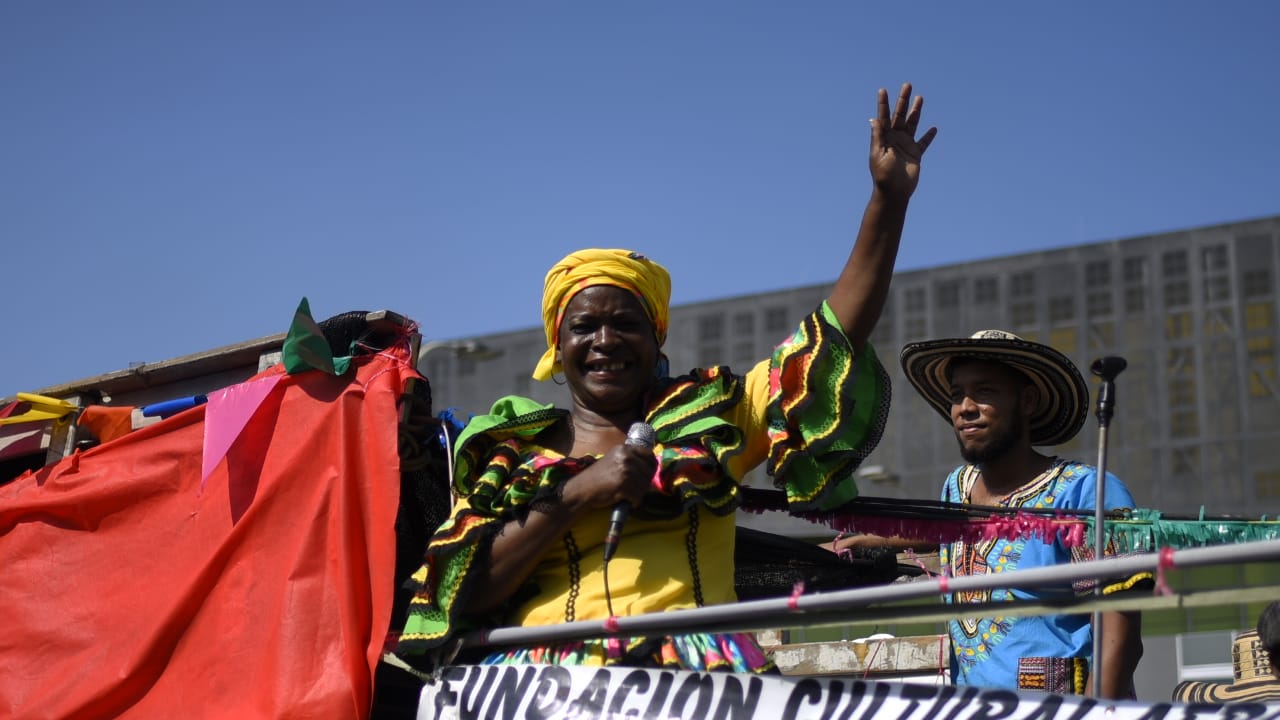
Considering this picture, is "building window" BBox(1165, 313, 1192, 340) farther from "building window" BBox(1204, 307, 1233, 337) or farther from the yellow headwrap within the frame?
the yellow headwrap

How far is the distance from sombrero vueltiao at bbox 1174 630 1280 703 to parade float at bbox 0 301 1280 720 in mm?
1036

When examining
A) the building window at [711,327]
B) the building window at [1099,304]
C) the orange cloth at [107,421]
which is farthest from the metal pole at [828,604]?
the building window at [711,327]

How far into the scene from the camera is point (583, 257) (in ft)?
13.7

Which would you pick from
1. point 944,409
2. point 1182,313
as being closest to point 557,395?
point 1182,313

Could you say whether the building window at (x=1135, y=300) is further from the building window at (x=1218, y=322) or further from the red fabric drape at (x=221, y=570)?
the red fabric drape at (x=221, y=570)

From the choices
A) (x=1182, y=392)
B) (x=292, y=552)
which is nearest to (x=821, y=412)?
(x=292, y=552)

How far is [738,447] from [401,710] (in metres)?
1.27

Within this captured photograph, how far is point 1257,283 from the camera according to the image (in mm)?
30922

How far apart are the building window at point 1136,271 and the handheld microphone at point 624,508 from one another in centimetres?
2999

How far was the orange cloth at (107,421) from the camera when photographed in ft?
16.4

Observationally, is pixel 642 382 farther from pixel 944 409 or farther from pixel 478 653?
pixel 944 409

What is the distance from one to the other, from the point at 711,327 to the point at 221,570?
31771mm

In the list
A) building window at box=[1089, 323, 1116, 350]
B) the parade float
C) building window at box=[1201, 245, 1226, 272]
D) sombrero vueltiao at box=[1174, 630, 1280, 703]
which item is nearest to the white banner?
the parade float

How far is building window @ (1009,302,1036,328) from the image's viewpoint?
32406 millimetres
